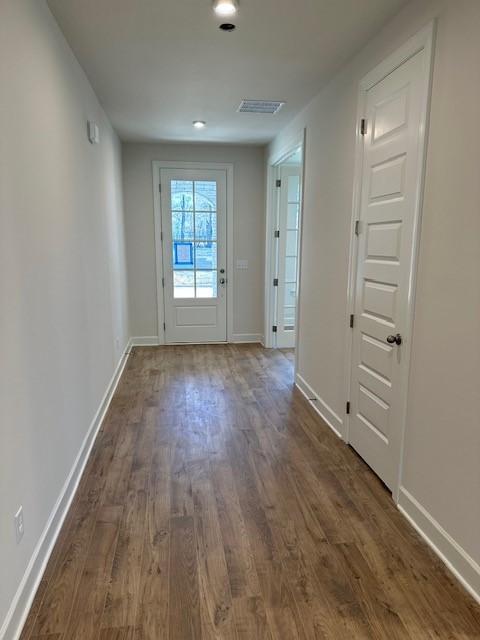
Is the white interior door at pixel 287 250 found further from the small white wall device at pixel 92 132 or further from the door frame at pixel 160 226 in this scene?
the small white wall device at pixel 92 132

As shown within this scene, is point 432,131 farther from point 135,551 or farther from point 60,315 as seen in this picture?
point 135,551

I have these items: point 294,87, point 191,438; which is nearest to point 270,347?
point 191,438

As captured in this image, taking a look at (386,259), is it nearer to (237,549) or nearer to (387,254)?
(387,254)

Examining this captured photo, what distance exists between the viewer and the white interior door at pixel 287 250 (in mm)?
5125

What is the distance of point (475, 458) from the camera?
166cm

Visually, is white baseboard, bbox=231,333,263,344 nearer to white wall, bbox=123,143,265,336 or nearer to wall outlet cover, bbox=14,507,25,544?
white wall, bbox=123,143,265,336

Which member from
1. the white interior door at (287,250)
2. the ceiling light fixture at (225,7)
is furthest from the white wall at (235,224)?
the ceiling light fixture at (225,7)

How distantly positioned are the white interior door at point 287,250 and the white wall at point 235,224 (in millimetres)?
411

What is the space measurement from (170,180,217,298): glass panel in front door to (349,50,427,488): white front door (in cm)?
313

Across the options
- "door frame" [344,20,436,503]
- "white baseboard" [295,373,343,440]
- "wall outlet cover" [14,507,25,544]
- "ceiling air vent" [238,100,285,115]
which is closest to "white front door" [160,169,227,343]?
"ceiling air vent" [238,100,285,115]

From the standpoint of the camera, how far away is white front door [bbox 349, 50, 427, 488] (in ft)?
6.77

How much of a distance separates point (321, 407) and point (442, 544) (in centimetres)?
162

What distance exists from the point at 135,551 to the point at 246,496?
67cm

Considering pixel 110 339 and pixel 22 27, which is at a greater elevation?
pixel 22 27
